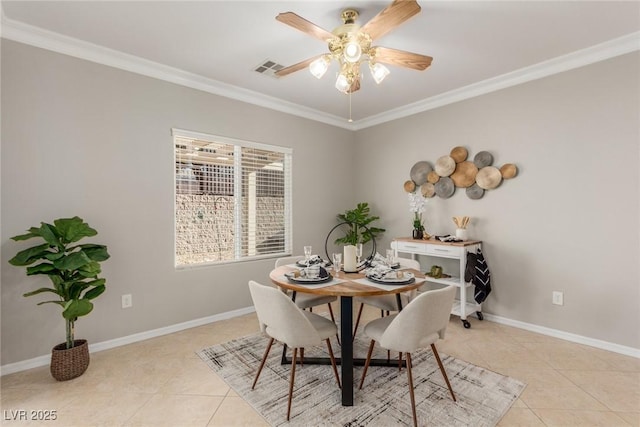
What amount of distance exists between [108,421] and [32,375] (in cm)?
105

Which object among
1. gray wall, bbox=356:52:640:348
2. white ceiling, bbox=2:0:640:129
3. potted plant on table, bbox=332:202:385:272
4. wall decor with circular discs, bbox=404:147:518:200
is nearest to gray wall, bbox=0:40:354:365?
white ceiling, bbox=2:0:640:129

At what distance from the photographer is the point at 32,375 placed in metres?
2.29

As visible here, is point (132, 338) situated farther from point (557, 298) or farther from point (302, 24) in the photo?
point (557, 298)

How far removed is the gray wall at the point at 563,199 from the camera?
8.54 ft

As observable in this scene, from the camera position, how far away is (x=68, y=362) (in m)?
2.20

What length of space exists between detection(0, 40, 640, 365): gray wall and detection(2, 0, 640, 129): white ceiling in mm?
161

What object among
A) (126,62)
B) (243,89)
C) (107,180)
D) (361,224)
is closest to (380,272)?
(361,224)

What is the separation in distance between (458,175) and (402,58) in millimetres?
1898

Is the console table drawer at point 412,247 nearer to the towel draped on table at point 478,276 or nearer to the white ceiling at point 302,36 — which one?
the towel draped on table at point 478,276

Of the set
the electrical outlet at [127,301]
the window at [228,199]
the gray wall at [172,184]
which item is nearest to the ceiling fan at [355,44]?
the window at [228,199]

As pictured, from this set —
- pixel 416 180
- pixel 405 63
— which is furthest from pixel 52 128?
pixel 416 180

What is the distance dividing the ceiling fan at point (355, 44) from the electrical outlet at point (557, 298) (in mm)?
2535

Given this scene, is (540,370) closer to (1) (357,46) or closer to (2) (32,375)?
(1) (357,46)

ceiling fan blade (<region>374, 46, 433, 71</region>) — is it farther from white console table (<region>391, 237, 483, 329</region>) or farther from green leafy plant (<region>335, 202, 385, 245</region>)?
green leafy plant (<region>335, 202, 385, 245</region>)
